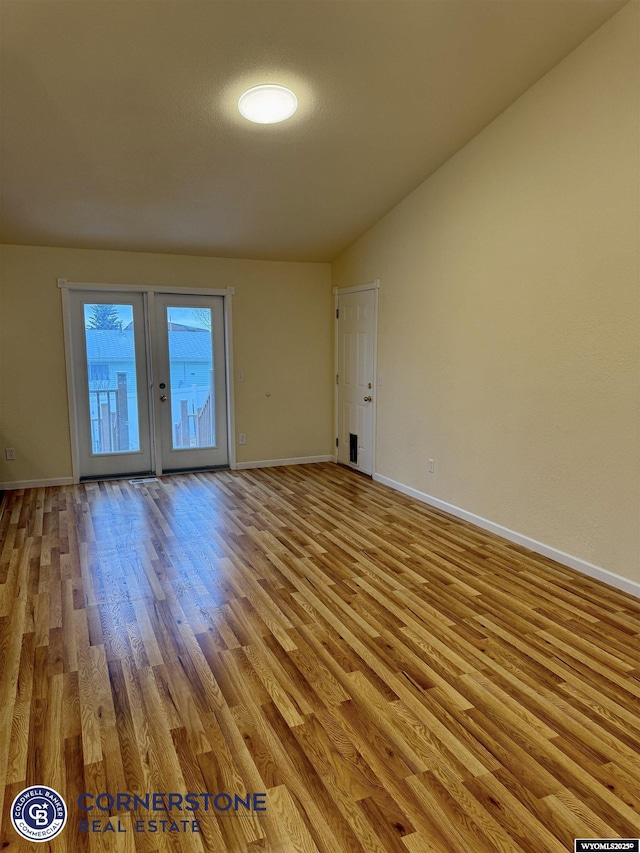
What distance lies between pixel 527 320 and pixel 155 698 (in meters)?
3.14

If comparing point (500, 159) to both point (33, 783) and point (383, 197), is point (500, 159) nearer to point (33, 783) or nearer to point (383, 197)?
point (383, 197)

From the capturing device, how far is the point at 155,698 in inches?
82.4

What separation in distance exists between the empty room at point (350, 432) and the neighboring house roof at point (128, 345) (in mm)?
31

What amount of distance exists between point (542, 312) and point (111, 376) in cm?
430

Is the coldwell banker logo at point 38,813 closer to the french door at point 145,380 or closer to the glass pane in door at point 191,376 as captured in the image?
the french door at point 145,380

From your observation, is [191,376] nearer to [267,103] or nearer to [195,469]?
[195,469]

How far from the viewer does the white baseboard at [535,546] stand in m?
3.01

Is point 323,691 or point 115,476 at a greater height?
point 115,476

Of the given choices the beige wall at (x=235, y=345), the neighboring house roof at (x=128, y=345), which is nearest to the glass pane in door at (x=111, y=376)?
the neighboring house roof at (x=128, y=345)

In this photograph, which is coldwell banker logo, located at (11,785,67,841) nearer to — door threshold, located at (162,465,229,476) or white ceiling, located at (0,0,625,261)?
white ceiling, located at (0,0,625,261)

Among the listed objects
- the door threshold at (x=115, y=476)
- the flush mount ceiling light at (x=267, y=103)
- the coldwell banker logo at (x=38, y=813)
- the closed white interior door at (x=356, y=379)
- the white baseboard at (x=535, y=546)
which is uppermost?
the flush mount ceiling light at (x=267, y=103)

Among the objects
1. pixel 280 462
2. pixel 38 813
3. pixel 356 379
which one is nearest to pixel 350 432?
pixel 356 379

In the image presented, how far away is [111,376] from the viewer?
5.57 m

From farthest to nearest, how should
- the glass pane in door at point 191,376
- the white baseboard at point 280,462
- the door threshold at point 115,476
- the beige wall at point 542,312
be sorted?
1. the white baseboard at point 280,462
2. the glass pane in door at point 191,376
3. the door threshold at point 115,476
4. the beige wall at point 542,312
